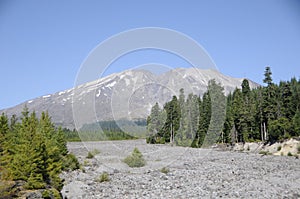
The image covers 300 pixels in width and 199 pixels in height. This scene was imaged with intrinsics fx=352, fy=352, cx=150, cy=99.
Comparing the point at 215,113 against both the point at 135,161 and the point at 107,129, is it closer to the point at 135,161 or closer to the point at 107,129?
the point at 107,129

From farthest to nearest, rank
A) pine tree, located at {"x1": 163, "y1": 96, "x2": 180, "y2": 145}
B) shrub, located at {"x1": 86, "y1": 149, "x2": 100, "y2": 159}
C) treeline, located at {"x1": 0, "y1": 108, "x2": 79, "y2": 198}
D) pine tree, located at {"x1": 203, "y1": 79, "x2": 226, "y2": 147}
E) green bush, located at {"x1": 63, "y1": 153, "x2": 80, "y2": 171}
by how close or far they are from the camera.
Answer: pine tree, located at {"x1": 163, "y1": 96, "x2": 180, "y2": 145}, pine tree, located at {"x1": 203, "y1": 79, "x2": 226, "y2": 147}, shrub, located at {"x1": 86, "y1": 149, "x2": 100, "y2": 159}, green bush, located at {"x1": 63, "y1": 153, "x2": 80, "y2": 171}, treeline, located at {"x1": 0, "y1": 108, "x2": 79, "y2": 198}

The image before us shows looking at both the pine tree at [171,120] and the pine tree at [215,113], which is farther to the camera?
the pine tree at [171,120]

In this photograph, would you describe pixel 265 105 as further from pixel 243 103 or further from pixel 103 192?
pixel 103 192

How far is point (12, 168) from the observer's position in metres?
19.5

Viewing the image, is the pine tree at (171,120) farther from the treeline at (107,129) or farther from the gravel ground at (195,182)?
the gravel ground at (195,182)

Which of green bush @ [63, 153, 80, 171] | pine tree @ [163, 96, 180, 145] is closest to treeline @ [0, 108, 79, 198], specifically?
green bush @ [63, 153, 80, 171]

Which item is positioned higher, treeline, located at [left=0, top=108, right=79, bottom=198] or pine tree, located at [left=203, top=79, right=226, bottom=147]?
pine tree, located at [left=203, top=79, right=226, bottom=147]

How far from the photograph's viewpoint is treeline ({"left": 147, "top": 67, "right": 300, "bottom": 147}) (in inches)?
2075

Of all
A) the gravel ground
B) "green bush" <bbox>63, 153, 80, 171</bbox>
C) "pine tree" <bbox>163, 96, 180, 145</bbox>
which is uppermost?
"pine tree" <bbox>163, 96, 180, 145</bbox>

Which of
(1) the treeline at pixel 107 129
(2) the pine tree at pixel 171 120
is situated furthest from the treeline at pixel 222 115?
(1) the treeline at pixel 107 129

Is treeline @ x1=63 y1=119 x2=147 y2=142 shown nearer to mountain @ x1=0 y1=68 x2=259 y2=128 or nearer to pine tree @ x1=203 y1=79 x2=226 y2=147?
mountain @ x1=0 y1=68 x2=259 y2=128

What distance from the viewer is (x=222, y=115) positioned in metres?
57.8

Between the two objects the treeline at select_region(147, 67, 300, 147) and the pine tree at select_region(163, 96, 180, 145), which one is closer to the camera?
the treeline at select_region(147, 67, 300, 147)

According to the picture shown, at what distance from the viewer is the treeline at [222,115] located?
52.7 metres
